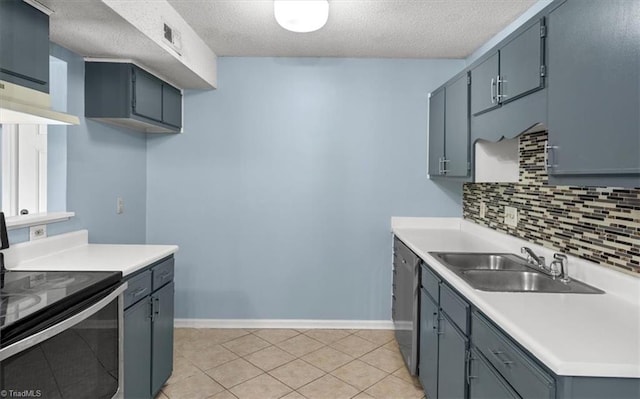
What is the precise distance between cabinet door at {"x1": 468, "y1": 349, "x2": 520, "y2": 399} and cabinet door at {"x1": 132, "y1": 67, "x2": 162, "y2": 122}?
257 cm

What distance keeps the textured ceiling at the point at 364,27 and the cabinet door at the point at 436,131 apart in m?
0.43

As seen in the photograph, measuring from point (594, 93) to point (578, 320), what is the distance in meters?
0.78


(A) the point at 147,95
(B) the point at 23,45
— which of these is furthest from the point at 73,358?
(A) the point at 147,95

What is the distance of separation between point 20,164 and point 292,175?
1986 mm

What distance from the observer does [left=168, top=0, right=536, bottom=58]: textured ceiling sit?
245cm

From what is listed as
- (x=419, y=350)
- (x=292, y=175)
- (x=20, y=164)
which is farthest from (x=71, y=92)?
(x=419, y=350)

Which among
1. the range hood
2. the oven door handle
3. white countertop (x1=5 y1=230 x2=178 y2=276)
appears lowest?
the oven door handle

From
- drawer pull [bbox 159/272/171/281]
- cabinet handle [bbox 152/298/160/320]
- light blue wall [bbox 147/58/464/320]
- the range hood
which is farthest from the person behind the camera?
light blue wall [bbox 147/58/464/320]

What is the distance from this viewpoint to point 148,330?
218 centimetres

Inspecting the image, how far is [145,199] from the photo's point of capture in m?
3.54

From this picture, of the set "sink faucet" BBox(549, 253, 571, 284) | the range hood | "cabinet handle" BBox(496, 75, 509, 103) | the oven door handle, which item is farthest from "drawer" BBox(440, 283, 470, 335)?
Result: the range hood

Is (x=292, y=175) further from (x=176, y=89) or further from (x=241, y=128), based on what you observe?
(x=176, y=89)

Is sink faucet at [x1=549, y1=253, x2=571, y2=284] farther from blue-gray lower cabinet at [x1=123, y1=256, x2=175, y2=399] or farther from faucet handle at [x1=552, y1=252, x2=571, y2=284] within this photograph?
blue-gray lower cabinet at [x1=123, y1=256, x2=175, y2=399]

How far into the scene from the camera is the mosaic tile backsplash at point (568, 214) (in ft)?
5.21
